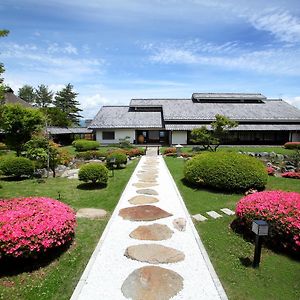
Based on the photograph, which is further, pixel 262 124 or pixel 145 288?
pixel 262 124

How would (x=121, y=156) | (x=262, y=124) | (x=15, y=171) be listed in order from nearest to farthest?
1. (x=15, y=171)
2. (x=121, y=156)
3. (x=262, y=124)

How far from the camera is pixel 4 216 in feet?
20.0

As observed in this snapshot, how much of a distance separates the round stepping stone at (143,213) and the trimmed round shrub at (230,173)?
11.1 ft

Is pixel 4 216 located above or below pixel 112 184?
above

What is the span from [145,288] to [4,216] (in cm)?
334

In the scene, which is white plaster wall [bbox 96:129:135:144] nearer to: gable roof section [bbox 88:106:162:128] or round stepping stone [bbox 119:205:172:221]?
gable roof section [bbox 88:106:162:128]

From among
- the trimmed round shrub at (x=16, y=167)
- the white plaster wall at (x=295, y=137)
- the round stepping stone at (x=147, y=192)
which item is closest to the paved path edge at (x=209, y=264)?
the round stepping stone at (x=147, y=192)

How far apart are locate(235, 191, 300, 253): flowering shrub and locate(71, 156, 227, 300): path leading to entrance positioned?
144cm

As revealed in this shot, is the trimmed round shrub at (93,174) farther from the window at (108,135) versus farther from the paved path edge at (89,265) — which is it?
the window at (108,135)

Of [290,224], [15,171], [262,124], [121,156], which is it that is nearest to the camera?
[290,224]

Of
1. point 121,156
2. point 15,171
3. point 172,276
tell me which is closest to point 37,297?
point 172,276

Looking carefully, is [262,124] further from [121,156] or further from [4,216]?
[4,216]

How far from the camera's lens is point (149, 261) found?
19.5 feet

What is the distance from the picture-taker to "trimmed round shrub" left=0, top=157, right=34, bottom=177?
14883mm
